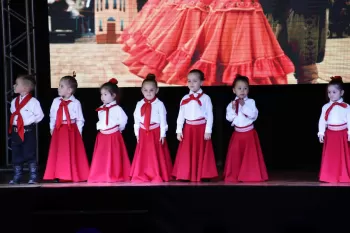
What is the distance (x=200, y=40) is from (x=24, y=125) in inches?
90.1

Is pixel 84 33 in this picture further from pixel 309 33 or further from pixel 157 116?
pixel 309 33

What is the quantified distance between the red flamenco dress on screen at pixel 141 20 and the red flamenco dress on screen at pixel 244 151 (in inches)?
64.8

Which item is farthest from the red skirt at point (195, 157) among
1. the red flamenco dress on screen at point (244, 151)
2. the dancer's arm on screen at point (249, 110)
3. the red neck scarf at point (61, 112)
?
the red neck scarf at point (61, 112)

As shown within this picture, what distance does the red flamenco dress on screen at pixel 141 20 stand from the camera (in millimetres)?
8320

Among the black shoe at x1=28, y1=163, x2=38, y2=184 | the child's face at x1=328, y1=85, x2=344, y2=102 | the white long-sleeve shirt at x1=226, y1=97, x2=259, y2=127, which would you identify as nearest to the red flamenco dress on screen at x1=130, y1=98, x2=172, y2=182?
the white long-sleeve shirt at x1=226, y1=97, x2=259, y2=127

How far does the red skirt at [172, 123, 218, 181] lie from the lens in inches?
290

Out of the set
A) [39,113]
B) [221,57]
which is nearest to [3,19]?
[39,113]

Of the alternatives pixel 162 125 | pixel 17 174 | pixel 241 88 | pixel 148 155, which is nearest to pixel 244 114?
pixel 241 88

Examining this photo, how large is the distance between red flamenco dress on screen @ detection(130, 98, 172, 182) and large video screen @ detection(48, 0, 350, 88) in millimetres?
1129

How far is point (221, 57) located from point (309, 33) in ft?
3.34

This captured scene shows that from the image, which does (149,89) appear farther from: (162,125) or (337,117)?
(337,117)

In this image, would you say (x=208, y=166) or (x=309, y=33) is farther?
(x=309, y=33)
